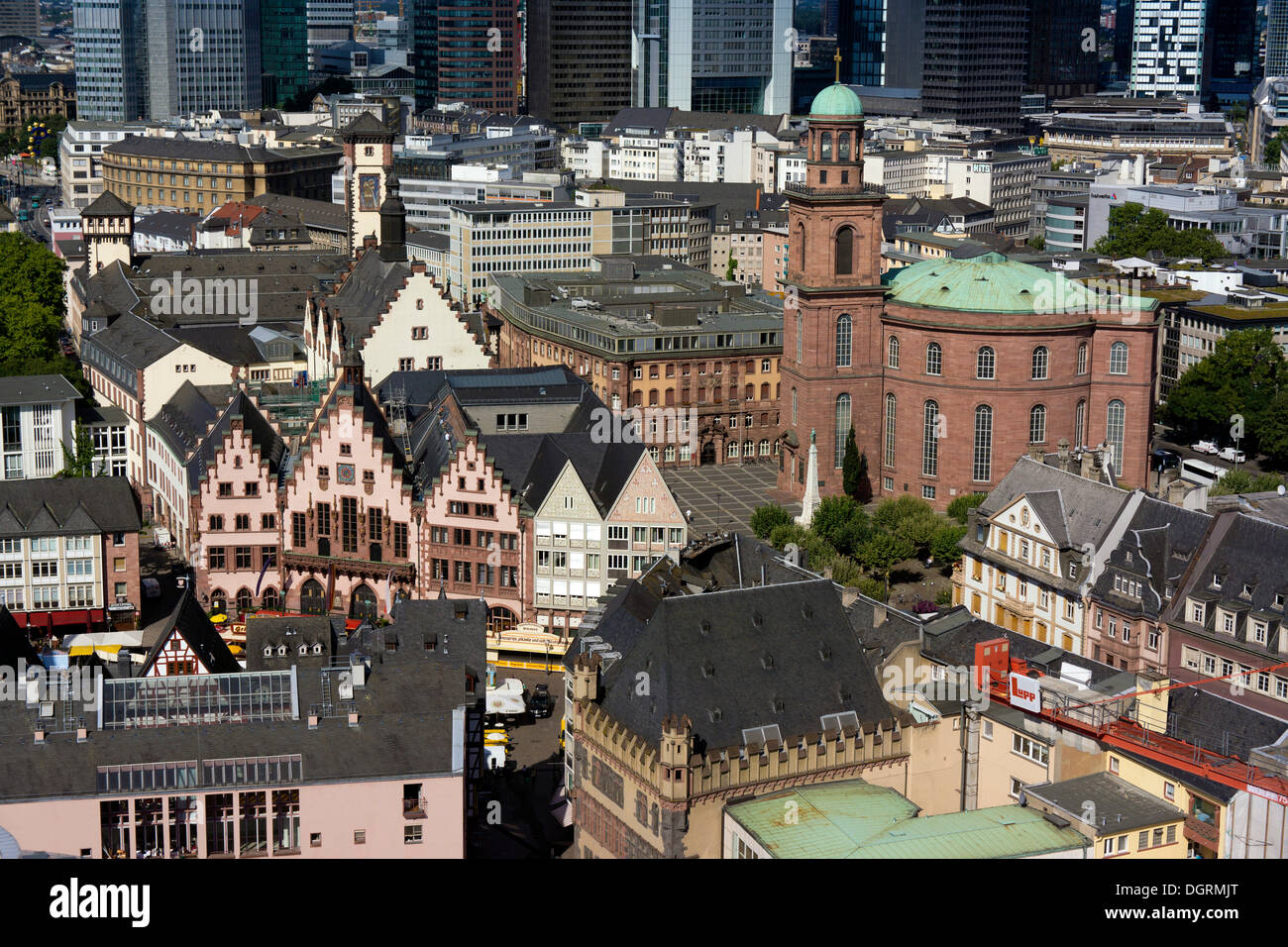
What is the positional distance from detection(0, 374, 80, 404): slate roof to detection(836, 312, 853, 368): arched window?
65.0 meters

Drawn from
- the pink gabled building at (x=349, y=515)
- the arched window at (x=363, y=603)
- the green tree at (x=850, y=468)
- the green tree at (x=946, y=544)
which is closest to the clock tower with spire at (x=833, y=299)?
the green tree at (x=850, y=468)

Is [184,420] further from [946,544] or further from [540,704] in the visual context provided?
[946,544]

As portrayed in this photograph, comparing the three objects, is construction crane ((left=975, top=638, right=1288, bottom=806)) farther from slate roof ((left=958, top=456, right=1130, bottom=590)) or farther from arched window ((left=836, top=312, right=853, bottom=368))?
arched window ((left=836, top=312, right=853, bottom=368))

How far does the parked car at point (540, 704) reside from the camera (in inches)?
4131

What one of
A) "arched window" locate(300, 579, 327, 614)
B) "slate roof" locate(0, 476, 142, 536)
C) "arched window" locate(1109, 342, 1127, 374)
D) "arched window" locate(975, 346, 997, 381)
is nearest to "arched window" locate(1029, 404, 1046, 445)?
"arched window" locate(975, 346, 997, 381)

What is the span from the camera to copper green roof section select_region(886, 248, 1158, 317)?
151000 mm

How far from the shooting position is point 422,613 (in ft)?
301

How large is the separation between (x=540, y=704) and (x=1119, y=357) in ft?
229

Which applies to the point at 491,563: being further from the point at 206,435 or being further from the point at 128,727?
the point at 128,727

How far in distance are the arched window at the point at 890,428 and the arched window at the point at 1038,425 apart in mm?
11992

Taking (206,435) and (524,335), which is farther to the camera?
(524,335)

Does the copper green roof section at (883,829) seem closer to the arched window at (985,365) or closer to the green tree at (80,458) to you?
the arched window at (985,365)
